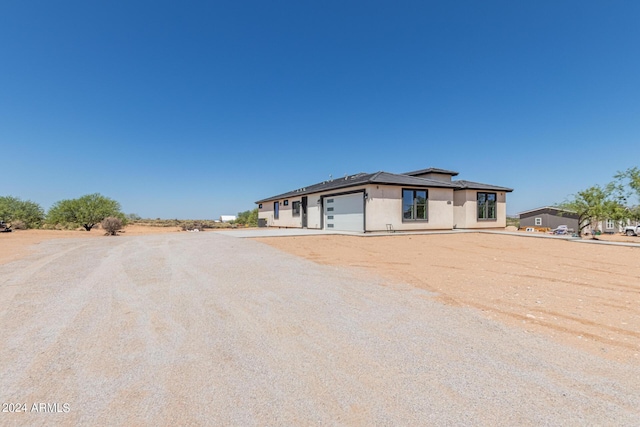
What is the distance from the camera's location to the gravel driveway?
187 centimetres

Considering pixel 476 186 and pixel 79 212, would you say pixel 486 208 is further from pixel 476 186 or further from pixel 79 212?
pixel 79 212

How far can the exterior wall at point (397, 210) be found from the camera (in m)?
15.6

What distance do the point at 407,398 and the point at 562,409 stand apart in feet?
3.31

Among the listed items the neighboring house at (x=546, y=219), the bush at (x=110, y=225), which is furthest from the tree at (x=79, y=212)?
the neighboring house at (x=546, y=219)

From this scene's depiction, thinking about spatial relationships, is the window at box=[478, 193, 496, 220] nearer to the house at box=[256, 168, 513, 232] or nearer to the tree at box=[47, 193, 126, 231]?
the house at box=[256, 168, 513, 232]

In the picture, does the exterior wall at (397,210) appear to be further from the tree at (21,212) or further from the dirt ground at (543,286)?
the tree at (21,212)

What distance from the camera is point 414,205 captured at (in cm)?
1705

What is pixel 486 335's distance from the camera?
3086 mm

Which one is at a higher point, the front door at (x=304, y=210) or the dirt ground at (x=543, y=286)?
the front door at (x=304, y=210)

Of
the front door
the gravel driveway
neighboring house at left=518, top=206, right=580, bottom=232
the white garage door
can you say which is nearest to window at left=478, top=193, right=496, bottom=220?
the white garage door

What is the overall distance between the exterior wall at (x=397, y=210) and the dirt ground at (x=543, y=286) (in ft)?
20.4

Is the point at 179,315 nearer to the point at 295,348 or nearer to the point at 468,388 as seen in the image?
the point at 295,348

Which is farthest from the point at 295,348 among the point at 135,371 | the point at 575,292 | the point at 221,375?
the point at 575,292

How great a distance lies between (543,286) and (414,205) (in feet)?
40.0
